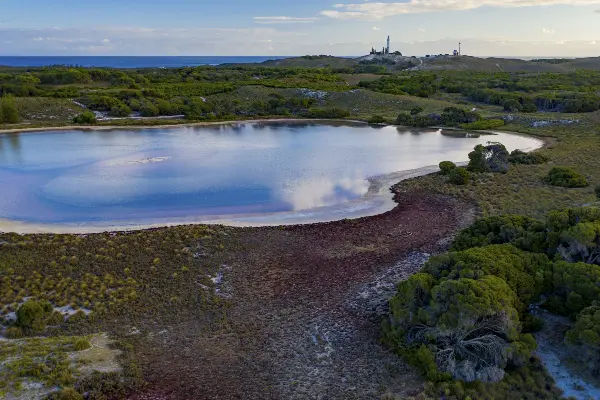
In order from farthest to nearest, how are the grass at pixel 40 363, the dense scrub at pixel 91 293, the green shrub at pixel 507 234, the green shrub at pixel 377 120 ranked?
the green shrub at pixel 377 120 → the green shrub at pixel 507 234 → the dense scrub at pixel 91 293 → the grass at pixel 40 363

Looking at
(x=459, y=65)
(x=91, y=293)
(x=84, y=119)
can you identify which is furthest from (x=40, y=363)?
(x=459, y=65)

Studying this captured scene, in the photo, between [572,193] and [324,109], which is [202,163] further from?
[324,109]

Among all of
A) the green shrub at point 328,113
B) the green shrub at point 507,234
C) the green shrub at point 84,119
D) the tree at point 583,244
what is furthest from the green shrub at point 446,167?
the green shrub at point 84,119

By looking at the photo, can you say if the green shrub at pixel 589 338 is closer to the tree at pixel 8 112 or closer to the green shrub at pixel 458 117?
the green shrub at pixel 458 117

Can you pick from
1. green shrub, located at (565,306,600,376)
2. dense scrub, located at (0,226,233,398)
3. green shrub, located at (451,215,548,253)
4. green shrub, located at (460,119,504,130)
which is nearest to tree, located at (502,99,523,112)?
green shrub, located at (460,119,504,130)

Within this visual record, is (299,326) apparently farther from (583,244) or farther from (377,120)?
(377,120)

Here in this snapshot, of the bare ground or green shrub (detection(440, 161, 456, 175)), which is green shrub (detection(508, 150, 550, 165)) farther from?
the bare ground
